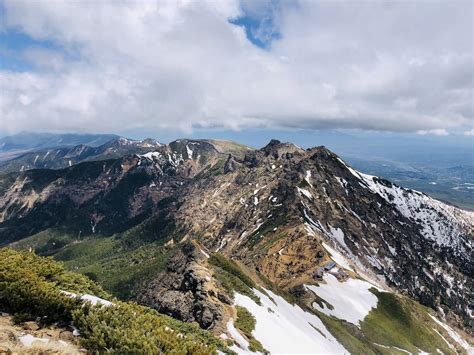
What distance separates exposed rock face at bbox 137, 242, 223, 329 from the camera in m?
44.1

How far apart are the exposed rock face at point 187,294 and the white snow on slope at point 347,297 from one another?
191 feet

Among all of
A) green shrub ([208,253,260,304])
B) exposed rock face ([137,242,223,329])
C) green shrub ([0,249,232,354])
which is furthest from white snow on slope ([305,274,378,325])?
green shrub ([0,249,232,354])

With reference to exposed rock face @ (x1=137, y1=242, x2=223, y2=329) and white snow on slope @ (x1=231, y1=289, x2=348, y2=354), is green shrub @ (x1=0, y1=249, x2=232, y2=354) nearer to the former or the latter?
exposed rock face @ (x1=137, y1=242, x2=223, y2=329)

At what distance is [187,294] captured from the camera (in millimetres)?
50281

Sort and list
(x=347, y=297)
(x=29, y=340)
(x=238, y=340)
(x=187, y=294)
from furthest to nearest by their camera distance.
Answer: (x=347, y=297) → (x=187, y=294) → (x=238, y=340) → (x=29, y=340)

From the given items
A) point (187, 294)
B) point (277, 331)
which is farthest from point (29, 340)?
point (187, 294)

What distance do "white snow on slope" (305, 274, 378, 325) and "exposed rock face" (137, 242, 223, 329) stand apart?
191 feet

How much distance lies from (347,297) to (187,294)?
3286 inches

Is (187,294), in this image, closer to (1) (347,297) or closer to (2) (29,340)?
(2) (29,340)

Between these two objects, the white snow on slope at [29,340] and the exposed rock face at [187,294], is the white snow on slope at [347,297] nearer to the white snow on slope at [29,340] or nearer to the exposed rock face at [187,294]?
the exposed rock face at [187,294]

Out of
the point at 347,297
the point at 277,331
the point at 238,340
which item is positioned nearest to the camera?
the point at 238,340

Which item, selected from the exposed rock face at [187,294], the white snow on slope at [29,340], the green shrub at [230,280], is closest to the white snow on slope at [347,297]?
the green shrub at [230,280]

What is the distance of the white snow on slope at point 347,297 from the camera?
10823 cm

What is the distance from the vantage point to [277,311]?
186 feet
